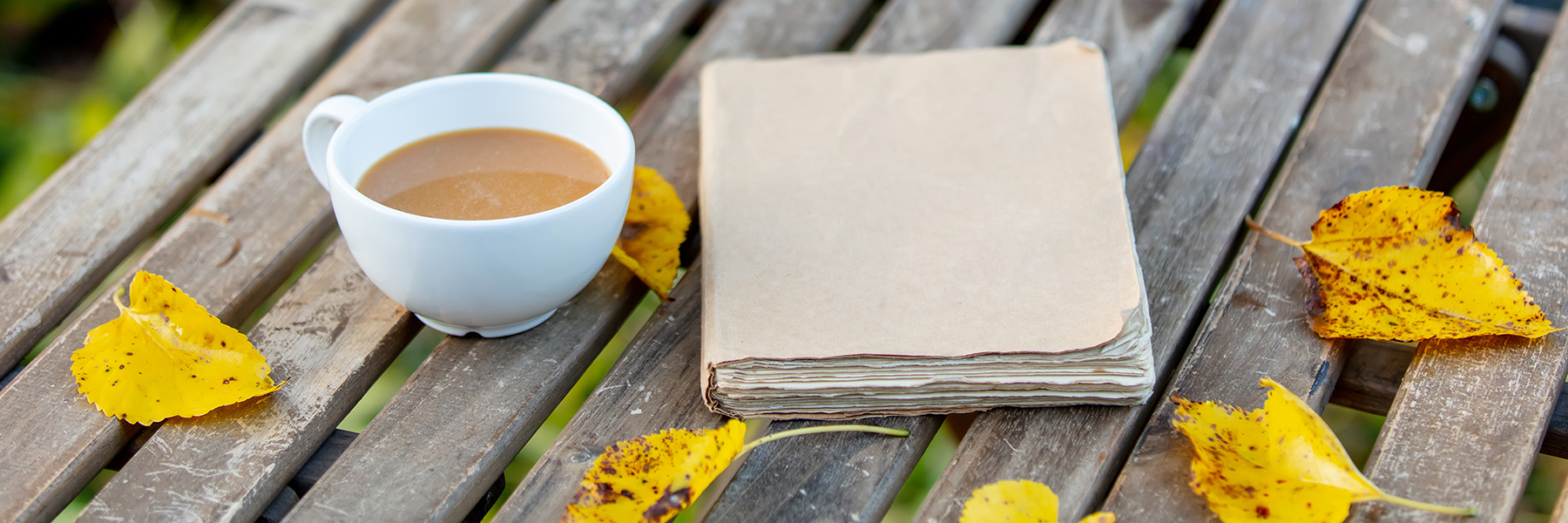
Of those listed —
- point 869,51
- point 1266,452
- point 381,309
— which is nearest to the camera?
point 1266,452

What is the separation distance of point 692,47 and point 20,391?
69 cm

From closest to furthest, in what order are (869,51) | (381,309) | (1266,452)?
(1266,452) < (381,309) < (869,51)

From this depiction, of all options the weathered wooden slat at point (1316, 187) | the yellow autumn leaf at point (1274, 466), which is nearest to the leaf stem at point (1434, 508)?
the yellow autumn leaf at point (1274, 466)

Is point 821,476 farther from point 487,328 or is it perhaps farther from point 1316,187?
point 1316,187

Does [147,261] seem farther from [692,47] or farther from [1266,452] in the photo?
[1266,452]

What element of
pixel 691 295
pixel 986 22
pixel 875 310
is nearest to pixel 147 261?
pixel 691 295

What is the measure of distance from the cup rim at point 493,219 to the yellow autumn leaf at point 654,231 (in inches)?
3.5

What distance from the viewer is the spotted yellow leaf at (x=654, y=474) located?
0.70 m

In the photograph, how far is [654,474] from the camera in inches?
28.3

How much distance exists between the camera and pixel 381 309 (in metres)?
0.87

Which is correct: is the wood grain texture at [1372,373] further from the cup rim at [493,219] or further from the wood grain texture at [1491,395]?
the cup rim at [493,219]

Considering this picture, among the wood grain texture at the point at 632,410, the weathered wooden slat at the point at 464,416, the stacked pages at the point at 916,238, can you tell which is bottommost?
the wood grain texture at the point at 632,410

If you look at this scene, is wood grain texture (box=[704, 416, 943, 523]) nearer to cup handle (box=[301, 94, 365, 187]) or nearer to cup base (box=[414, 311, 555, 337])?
cup base (box=[414, 311, 555, 337])

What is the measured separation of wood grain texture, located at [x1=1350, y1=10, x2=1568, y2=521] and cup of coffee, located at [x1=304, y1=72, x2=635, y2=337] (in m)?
0.57
